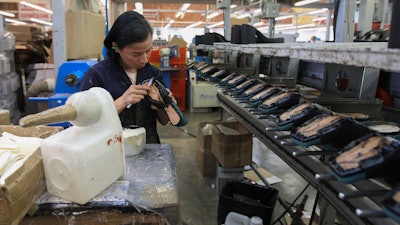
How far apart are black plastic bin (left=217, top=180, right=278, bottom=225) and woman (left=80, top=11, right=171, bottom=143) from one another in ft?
2.71

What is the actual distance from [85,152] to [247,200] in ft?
5.90

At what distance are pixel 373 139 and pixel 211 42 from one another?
2443mm

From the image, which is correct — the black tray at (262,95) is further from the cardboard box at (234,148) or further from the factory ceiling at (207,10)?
the factory ceiling at (207,10)

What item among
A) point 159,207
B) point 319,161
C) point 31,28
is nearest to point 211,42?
point 319,161

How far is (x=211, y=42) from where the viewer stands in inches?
122

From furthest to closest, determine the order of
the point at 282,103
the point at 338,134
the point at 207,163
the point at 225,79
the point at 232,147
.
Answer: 1. the point at 207,163
2. the point at 232,147
3. the point at 225,79
4. the point at 282,103
5. the point at 338,134

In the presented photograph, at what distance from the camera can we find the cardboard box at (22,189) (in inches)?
30.7

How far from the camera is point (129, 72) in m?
1.70

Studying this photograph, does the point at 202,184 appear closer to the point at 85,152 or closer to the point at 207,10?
the point at 85,152

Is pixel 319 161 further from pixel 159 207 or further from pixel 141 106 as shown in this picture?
pixel 141 106

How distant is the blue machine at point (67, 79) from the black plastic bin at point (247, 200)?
4.47 ft

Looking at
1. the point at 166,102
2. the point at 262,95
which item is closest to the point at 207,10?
the point at 262,95

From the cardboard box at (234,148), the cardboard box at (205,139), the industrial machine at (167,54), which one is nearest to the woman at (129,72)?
the cardboard box at (234,148)

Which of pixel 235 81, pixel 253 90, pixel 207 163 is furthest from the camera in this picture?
pixel 207 163
